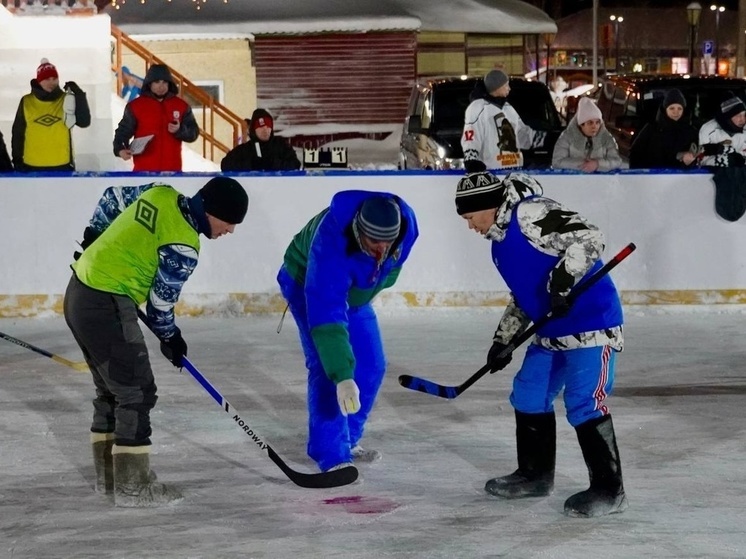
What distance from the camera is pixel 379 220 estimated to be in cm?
504

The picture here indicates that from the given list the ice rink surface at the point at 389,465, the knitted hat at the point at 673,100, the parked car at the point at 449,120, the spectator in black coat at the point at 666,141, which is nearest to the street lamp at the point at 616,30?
the parked car at the point at 449,120

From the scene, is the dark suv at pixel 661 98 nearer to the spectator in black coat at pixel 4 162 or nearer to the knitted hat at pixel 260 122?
the knitted hat at pixel 260 122

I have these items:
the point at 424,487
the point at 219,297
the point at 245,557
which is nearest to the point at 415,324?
the point at 219,297

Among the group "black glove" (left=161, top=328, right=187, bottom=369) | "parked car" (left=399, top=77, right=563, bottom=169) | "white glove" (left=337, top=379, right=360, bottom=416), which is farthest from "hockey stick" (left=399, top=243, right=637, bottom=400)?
"parked car" (left=399, top=77, right=563, bottom=169)

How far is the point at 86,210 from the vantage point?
397 inches

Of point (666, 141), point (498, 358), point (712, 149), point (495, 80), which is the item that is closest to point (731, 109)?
point (712, 149)

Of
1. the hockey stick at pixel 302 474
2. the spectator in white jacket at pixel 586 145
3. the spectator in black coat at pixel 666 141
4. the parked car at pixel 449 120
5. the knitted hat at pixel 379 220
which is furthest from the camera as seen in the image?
the parked car at pixel 449 120

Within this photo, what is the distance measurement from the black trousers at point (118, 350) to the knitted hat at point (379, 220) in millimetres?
994

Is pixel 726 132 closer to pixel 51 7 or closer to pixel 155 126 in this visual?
pixel 155 126

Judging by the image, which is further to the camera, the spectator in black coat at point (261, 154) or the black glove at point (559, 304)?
the spectator in black coat at point (261, 154)

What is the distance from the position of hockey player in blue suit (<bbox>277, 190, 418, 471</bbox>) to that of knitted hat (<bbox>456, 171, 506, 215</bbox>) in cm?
26

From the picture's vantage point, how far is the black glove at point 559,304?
4953 millimetres

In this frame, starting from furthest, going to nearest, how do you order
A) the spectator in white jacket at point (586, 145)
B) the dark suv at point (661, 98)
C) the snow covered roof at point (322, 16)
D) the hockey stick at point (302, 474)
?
1. the snow covered roof at point (322, 16)
2. the dark suv at point (661, 98)
3. the spectator in white jacket at point (586, 145)
4. the hockey stick at point (302, 474)

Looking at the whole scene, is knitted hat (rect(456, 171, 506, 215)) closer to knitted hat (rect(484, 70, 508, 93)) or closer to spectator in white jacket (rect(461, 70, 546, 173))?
spectator in white jacket (rect(461, 70, 546, 173))
